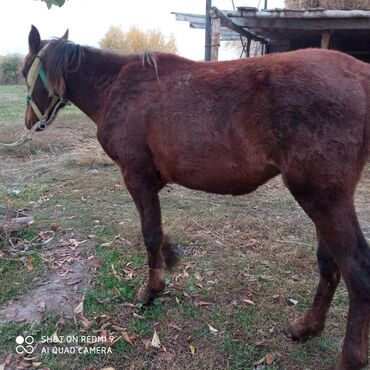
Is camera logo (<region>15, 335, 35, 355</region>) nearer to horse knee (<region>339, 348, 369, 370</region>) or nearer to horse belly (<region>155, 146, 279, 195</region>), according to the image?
horse belly (<region>155, 146, 279, 195</region>)

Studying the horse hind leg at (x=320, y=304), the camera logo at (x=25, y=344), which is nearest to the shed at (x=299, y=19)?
the horse hind leg at (x=320, y=304)

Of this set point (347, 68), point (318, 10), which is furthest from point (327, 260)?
point (318, 10)

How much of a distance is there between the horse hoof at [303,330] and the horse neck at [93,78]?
231cm

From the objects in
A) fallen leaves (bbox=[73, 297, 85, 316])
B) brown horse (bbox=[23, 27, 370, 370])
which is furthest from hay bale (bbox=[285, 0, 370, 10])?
fallen leaves (bbox=[73, 297, 85, 316])

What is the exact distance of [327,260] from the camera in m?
2.54

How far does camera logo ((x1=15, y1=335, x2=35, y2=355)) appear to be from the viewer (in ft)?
8.33

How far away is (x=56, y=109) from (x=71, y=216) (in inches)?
66.8

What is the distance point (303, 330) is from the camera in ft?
8.57

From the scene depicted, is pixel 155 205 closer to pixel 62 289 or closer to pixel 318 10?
pixel 62 289

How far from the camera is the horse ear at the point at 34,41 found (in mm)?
3094

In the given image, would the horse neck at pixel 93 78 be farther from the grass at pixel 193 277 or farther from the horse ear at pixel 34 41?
the grass at pixel 193 277

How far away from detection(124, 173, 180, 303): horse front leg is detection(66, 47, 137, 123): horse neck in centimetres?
A: 77

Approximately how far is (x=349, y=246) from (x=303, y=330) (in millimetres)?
876

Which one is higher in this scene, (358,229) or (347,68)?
(347,68)
